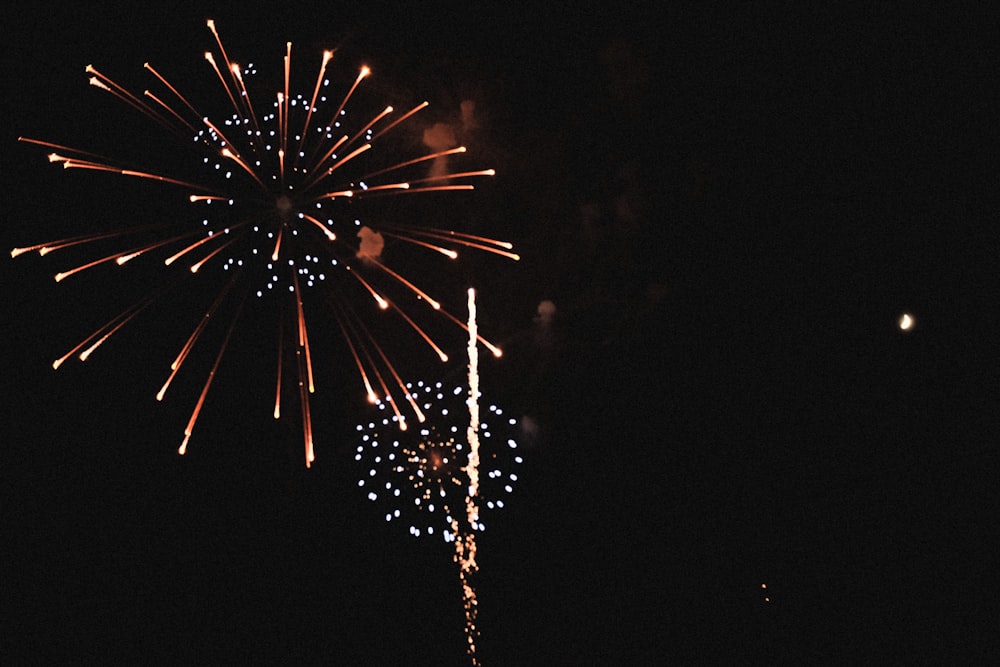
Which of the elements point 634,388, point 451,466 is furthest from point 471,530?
point 634,388

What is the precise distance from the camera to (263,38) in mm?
3082

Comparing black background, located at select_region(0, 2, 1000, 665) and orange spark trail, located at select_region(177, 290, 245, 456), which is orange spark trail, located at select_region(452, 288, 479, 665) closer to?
black background, located at select_region(0, 2, 1000, 665)

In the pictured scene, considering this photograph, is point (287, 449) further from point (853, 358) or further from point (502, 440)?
point (853, 358)

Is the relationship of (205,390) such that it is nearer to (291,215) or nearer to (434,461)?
(291,215)

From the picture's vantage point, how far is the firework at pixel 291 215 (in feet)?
9.30

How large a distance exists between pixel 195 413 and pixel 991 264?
4030 millimetres

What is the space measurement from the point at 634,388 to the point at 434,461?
3.64ft

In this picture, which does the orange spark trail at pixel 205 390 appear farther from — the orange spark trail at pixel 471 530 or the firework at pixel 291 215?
the orange spark trail at pixel 471 530

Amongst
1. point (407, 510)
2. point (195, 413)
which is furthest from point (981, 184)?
point (195, 413)

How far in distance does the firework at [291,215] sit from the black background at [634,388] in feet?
0.38

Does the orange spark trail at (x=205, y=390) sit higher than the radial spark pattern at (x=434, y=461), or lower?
higher

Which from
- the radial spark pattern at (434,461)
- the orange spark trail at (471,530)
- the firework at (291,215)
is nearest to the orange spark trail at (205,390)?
the firework at (291,215)

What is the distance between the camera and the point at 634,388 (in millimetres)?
3258

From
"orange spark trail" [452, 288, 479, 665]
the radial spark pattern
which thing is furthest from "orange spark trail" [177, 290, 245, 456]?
"orange spark trail" [452, 288, 479, 665]
